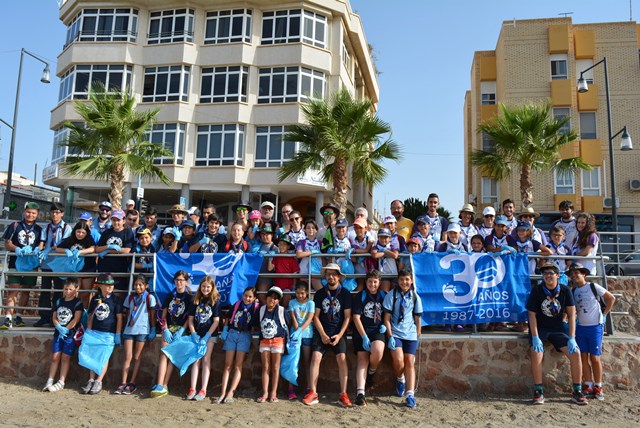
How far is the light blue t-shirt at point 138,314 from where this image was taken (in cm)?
733

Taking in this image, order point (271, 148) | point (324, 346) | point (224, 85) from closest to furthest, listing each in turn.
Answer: point (324, 346) → point (271, 148) → point (224, 85)

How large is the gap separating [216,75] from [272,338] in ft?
67.5

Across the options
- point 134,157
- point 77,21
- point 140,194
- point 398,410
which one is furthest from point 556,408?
A: point 77,21

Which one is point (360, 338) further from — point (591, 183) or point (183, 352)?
point (591, 183)

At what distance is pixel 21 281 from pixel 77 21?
2240 cm

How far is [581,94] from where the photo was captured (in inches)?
1048

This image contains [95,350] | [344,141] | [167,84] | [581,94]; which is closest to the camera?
[95,350]

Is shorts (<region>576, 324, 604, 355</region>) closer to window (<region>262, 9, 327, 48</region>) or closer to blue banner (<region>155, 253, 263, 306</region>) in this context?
blue banner (<region>155, 253, 263, 306</region>)

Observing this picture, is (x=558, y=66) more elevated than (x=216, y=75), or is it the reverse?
(x=558, y=66)

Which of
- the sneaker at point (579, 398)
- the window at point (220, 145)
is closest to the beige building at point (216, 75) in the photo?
the window at point (220, 145)

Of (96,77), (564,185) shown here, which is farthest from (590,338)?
(96,77)

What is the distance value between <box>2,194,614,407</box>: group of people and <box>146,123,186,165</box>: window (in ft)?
53.0

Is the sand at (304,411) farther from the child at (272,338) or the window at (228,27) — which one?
the window at (228,27)

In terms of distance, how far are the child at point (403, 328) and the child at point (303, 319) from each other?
3.58ft
